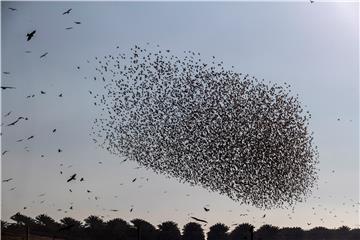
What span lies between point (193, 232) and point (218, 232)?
14.7 feet

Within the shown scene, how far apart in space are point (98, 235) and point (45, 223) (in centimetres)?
861

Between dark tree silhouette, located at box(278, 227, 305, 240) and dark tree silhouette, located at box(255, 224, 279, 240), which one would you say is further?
dark tree silhouette, located at box(278, 227, 305, 240)

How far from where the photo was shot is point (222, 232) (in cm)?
8762

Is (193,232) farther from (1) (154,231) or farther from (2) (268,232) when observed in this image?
(2) (268,232)

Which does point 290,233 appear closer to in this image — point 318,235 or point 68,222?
point 318,235

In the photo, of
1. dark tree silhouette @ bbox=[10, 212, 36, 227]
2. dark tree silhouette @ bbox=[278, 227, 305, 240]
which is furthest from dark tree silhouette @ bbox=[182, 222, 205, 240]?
dark tree silhouette @ bbox=[10, 212, 36, 227]

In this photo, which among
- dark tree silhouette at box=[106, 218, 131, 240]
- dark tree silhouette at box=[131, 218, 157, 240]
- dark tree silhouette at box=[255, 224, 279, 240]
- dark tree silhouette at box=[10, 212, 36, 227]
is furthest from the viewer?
dark tree silhouette at box=[255, 224, 279, 240]

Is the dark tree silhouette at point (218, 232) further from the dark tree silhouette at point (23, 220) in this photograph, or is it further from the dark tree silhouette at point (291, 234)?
the dark tree silhouette at point (23, 220)

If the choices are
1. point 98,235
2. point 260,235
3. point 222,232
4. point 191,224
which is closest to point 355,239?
point 260,235

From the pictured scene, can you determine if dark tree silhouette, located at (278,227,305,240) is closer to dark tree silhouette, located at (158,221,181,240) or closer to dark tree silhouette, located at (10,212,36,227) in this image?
dark tree silhouette, located at (158,221,181,240)

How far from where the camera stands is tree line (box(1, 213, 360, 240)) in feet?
254

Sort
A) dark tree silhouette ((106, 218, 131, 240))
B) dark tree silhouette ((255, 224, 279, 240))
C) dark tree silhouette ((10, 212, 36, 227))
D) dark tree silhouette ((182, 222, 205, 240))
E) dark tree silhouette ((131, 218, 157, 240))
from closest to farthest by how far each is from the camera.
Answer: dark tree silhouette ((10, 212, 36, 227)), dark tree silhouette ((106, 218, 131, 240)), dark tree silhouette ((131, 218, 157, 240)), dark tree silhouette ((182, 222, 205, 240)), dark tree silhouette ((255, 224, 279, 240))

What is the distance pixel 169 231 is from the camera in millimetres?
84312

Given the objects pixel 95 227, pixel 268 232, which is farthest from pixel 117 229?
pixel 268 232
